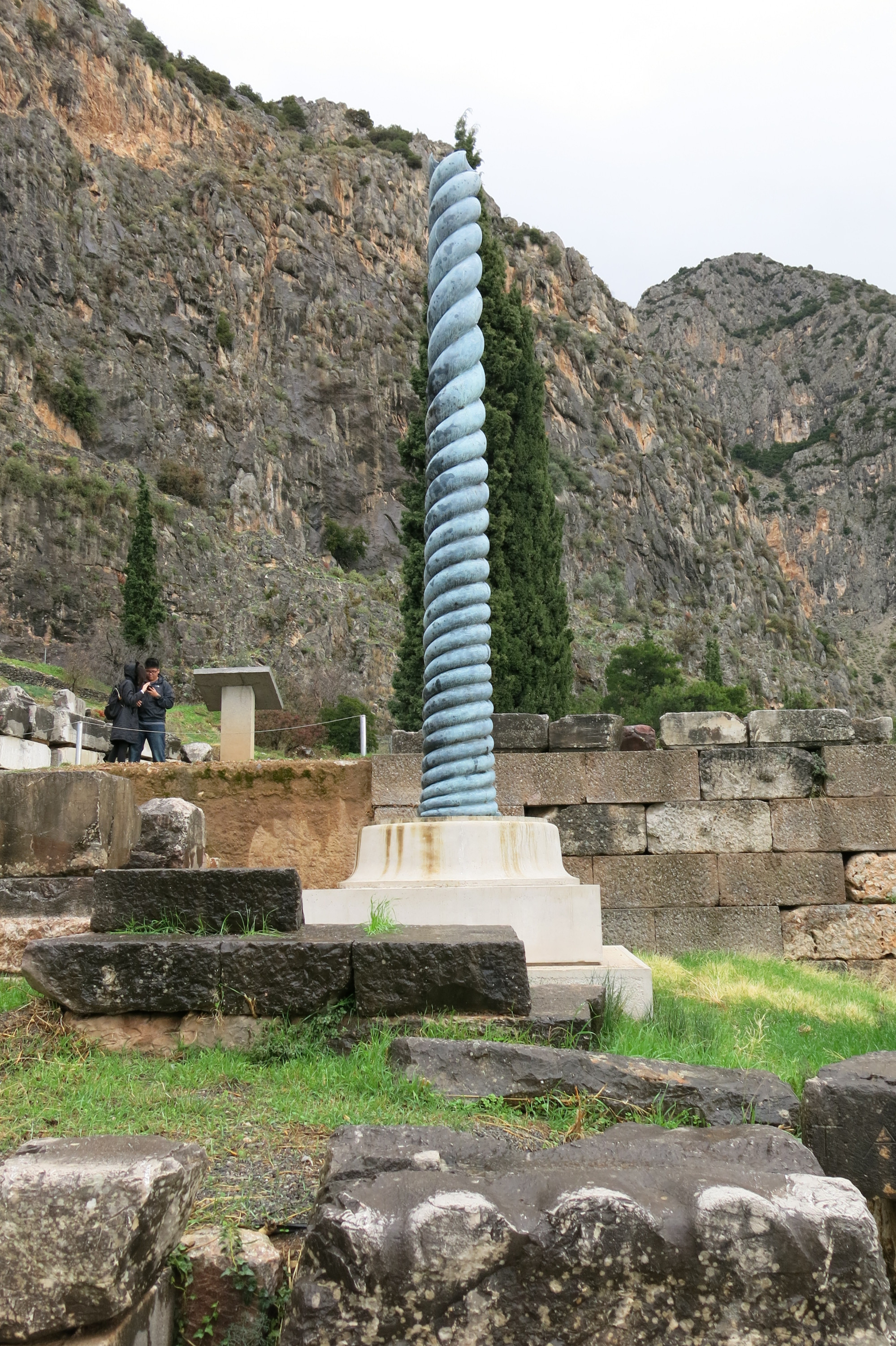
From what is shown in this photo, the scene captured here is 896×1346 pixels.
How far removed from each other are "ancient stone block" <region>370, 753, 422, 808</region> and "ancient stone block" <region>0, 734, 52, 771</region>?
301 inches

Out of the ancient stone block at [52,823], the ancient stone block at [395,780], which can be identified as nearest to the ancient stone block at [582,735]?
the ancient stone block at [395,780]

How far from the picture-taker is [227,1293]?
1.96m

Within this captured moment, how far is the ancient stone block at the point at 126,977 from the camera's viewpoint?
3473 millimetres

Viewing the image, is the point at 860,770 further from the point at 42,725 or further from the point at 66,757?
the point at 66,757

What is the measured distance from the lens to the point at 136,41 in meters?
58.0

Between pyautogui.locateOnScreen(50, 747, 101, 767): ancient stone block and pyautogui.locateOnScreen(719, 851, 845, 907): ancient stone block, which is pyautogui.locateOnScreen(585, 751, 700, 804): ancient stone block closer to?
pyautogui.locateOnScreen(719, 851, 845, 907): ancient stone block

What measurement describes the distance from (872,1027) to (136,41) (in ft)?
227

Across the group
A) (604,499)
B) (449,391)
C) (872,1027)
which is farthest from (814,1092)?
(604,499)

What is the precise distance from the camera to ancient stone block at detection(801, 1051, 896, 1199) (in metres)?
2.47

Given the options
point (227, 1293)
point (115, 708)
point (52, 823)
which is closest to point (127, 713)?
point (115, 708)

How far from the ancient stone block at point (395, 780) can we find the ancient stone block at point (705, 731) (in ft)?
7.52

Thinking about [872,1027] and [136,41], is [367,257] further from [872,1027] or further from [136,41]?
[872,1027]

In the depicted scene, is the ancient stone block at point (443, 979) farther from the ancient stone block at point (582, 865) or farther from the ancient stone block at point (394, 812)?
the ancient stone block at point (582, 865)

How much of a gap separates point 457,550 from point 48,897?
2.86 metres
